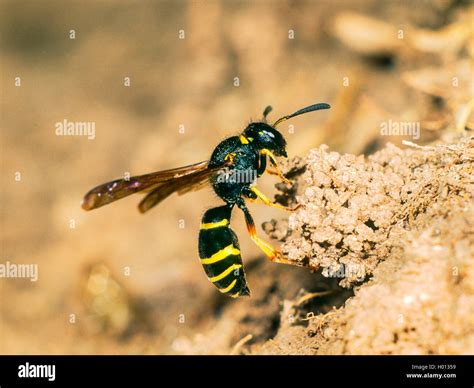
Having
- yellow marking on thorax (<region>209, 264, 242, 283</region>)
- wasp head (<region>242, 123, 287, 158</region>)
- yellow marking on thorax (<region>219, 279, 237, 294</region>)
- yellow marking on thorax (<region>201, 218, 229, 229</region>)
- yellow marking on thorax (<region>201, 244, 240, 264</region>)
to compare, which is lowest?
yellow marking on thorax (<region>219, 279, 237, 294</region>)

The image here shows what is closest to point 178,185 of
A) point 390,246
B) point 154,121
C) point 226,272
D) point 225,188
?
point 225,188

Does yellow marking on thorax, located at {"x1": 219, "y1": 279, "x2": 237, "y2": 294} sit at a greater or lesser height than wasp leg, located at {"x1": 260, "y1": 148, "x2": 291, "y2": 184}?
lesser

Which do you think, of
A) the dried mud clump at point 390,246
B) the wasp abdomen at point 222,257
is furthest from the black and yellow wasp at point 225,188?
the dried mud clump at point 390,246

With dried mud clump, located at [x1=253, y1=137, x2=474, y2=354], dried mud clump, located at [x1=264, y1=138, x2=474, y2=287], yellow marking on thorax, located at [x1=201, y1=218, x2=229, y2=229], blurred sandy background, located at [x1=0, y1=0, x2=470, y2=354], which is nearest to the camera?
dried mud clump, located at [x1=253, y1=137, x2=474, y2=354]

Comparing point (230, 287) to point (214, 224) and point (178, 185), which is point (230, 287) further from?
point (178, 185)

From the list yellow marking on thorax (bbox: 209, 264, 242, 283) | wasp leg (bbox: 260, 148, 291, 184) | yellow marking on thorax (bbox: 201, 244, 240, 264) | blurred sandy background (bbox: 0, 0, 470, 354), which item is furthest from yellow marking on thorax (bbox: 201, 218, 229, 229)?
blurred sandy background (bbox: 0, 0, 470, 354)

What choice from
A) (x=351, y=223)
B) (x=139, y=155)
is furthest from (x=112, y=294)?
(x=351, y=223)

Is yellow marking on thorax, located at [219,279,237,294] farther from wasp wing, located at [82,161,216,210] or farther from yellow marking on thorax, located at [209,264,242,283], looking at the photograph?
wasp wing, located at [82,161,216,210]
